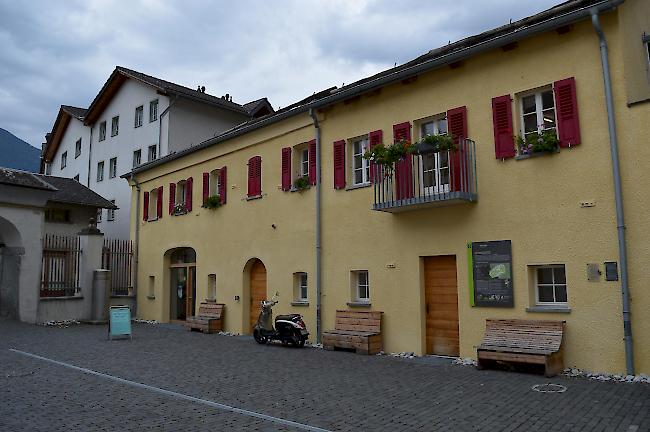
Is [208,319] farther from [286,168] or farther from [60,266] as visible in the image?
[60,266]

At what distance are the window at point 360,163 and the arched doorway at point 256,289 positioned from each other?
4666 mm

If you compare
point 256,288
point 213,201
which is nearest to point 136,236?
point 213,201

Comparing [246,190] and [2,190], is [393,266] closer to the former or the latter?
[246,190]

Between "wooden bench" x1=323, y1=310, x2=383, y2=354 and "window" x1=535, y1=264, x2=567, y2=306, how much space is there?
3.74 meters

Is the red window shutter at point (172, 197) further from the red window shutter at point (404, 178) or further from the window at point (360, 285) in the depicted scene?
the red window shutter at point (404, 178)

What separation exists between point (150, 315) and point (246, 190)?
775 centimetres

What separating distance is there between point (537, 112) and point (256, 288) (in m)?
9.89

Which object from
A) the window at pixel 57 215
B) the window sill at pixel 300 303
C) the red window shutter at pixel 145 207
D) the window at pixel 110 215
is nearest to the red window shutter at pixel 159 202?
the red window shutter at pixel 145 207

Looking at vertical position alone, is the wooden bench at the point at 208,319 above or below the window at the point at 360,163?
below

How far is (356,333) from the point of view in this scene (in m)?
13.0

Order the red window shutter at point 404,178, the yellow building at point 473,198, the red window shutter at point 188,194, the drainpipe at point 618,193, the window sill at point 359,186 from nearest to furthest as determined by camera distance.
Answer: the drainpipe at point 618,193
the yellow building at point 473,198
the red window shutter at point 404,178
the window sill at point 359,186
the red window shutter at point 188,194

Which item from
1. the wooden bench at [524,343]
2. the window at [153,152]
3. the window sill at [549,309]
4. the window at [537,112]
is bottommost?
the wooden bench at [524,343]

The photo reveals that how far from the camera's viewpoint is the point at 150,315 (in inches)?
869

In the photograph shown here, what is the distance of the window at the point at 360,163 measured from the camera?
14.0 m
